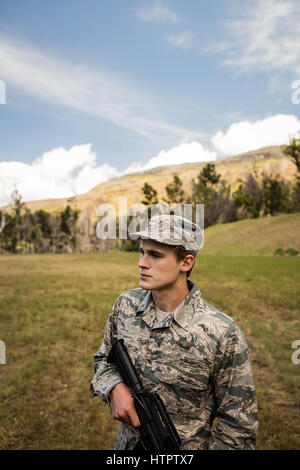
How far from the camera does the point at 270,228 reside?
42.6 metres

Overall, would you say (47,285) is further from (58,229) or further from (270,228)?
(58,229)

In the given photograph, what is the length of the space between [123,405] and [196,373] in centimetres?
50

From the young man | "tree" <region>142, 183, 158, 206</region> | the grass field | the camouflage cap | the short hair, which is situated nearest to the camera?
the young man

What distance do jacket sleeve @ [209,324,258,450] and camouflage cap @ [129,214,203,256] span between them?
61 cm

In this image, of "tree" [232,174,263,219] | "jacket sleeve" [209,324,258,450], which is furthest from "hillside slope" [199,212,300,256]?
"jacket sleeve" [209,324,258,450]

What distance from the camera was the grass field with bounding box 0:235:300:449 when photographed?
4781mm

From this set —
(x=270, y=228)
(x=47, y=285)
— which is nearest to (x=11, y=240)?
(x=270, y=228)

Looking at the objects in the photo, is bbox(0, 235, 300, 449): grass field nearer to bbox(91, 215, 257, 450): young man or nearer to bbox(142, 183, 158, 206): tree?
bbox(91, 215, 257, 450): young man

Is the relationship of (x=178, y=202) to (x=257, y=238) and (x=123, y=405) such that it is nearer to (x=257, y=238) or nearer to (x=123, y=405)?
(x=257, y=238)

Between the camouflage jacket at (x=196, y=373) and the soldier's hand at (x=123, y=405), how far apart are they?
5cm

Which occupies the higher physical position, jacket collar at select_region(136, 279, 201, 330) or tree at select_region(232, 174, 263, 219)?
tree at select_region(232, 174, 263, 219)

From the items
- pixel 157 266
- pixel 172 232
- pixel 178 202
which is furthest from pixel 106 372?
pixel 178 202

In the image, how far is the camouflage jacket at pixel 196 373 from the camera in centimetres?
196
